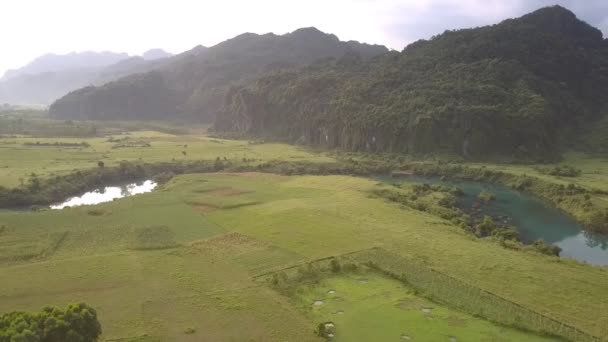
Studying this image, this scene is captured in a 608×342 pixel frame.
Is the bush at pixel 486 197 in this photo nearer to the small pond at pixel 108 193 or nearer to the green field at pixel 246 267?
the green field at pixel 246 267

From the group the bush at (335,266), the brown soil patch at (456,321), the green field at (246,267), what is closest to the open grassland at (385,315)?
the brown soil patch at (456,321)

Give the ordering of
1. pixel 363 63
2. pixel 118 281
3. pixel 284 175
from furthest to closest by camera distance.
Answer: pixel 363 63 < pixel 284 175 < pixel 118 281

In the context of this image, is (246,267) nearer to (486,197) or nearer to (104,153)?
(486,197)

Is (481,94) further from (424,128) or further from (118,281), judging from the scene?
(118,281)

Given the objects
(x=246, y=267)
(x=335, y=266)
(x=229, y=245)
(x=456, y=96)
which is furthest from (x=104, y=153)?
(x=456, y=96)

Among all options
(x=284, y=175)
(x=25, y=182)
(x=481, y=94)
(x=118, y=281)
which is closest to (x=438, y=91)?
(x=481, y=94)

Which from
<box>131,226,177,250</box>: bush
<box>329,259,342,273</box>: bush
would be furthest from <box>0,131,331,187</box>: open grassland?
<box>329,259,342,273</box>: bush

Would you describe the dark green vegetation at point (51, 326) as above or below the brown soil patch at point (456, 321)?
above
